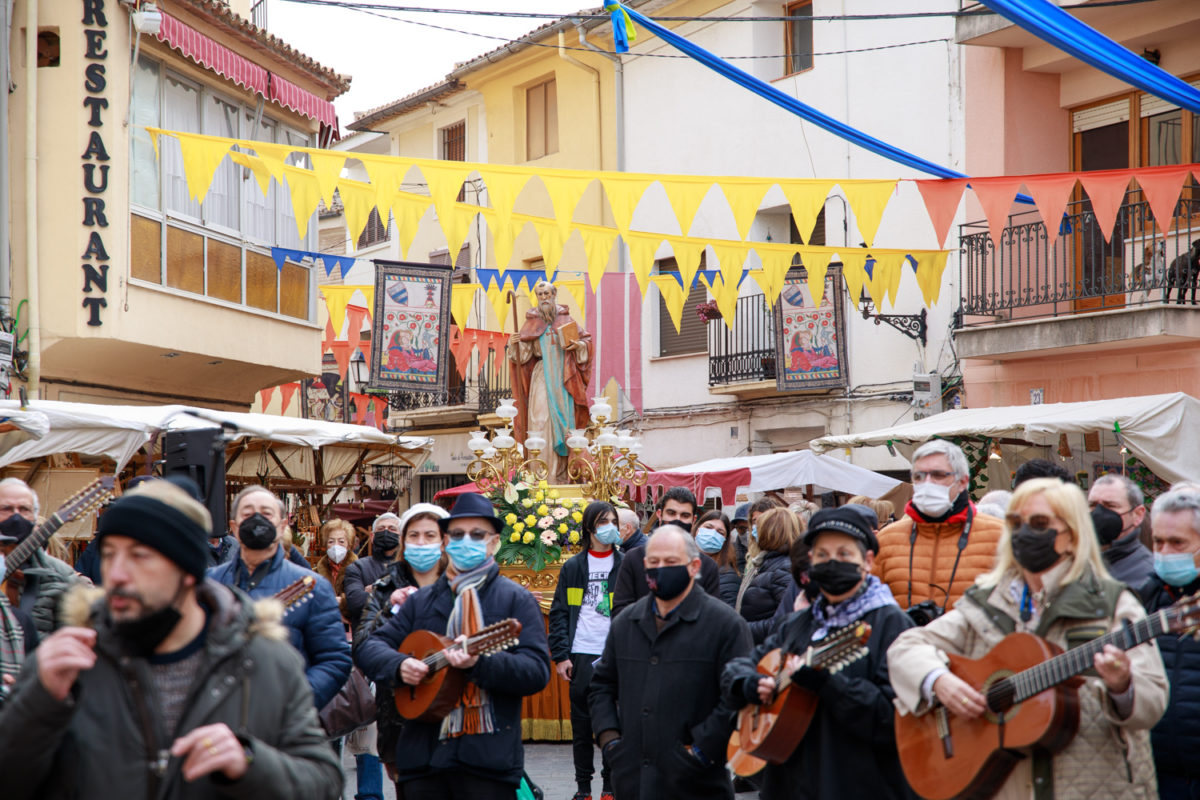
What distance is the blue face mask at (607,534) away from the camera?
28.7 feet

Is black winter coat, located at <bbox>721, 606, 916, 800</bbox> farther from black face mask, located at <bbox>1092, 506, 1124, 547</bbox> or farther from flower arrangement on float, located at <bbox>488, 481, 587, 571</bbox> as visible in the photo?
flower arrangement on float, located at <bbox>488, 481, 587, 571</bbox>

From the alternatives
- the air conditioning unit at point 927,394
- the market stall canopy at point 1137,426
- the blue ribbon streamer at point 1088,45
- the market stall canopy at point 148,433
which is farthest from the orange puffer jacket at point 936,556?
the air conditioning unit at point 927,394

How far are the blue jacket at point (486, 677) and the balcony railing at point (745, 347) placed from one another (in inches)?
622

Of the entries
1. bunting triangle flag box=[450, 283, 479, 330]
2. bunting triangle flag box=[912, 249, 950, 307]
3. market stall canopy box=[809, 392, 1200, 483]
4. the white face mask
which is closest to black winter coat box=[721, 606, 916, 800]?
the white face mask

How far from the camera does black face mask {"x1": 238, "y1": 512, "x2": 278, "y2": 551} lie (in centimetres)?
586

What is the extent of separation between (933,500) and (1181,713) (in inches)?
54.0

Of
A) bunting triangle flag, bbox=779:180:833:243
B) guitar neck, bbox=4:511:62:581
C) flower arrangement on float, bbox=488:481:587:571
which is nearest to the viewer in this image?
guitar neck, bbox=4:511:62:581

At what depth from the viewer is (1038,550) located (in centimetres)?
393

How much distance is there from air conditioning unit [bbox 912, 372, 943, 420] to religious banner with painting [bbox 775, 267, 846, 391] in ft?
3.78

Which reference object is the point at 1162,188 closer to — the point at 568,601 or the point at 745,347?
the point at 568,601

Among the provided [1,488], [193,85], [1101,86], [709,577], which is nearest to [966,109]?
[1101,86]

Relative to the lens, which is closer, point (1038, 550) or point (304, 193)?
point (1038, 550)

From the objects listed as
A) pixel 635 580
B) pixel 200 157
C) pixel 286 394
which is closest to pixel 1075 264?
pixel 200 157

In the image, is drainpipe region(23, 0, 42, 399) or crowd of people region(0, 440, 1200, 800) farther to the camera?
drainpipe region(23, 0, 42, 399)
